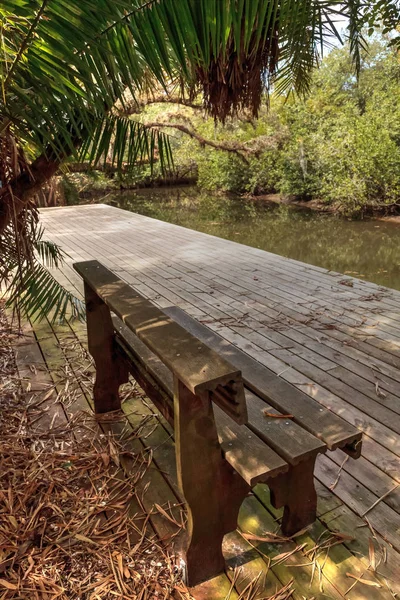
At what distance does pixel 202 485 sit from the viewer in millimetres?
1398

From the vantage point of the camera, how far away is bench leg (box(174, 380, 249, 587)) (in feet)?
4.29

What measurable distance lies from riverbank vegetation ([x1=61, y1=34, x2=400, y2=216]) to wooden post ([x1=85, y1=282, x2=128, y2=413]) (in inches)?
384

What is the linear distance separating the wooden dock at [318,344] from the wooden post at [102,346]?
926mm

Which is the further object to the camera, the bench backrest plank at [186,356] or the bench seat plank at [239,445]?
the bench seat plank at [239,445]

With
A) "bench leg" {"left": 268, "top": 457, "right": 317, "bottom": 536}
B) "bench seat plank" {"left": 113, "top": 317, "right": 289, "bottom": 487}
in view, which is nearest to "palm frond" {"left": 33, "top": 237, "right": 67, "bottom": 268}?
"bench seat plank" {"left": 113, "top": 317, "right": 289, "bottom": 487}

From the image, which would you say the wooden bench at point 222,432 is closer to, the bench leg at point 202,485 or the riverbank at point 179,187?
the bench leg at point 202,485

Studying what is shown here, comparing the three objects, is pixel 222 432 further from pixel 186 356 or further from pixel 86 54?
pixel 86 54

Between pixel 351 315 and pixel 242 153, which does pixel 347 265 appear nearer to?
pixel 351 315

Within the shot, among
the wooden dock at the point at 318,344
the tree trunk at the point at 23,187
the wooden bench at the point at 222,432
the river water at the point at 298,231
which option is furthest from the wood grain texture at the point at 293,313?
the river water at the point at 298,231

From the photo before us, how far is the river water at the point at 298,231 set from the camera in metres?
9.18

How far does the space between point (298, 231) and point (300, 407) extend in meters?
11.6

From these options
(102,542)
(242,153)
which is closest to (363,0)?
(102,542)

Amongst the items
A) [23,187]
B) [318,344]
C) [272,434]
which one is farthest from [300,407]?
[318,344]

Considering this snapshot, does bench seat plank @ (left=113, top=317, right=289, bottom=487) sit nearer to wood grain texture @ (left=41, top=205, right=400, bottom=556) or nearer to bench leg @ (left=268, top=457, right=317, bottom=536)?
bench leg @ (left=268, top=457, right=317, bottom=536)
